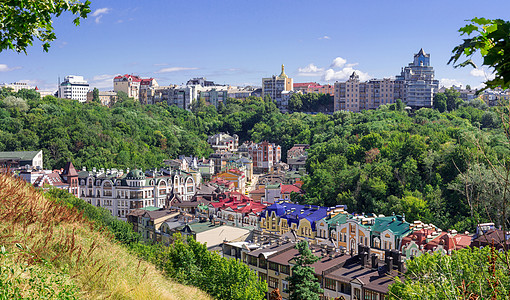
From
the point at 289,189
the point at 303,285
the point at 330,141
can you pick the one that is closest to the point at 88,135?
the point at 289,189

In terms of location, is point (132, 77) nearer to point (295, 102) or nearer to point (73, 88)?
point (73, 88)

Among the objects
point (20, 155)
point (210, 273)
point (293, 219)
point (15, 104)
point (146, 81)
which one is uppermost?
point (146, 81)

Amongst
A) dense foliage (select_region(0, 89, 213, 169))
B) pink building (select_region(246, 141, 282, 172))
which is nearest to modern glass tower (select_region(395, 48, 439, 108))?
pink building (select_region(246, 141, 282, 172))

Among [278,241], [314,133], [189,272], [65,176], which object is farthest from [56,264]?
[314,133]

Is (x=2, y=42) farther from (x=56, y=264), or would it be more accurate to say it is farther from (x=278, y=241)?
(x=278, y=241)

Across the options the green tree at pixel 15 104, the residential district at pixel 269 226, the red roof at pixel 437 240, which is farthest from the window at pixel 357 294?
the green tree at pixel 15 104

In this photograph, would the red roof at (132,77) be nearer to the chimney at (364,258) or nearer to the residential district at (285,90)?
the residential district at (285,90)
